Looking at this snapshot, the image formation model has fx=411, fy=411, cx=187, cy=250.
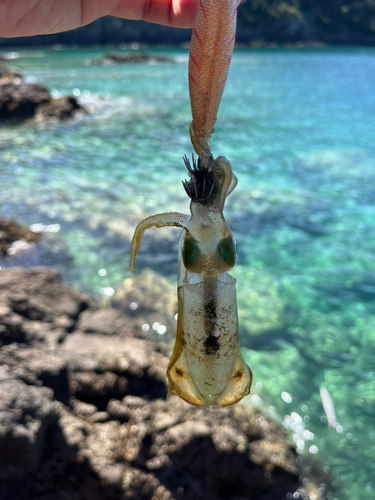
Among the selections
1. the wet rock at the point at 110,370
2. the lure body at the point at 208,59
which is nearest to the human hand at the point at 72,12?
the lure body at the point at 208,59

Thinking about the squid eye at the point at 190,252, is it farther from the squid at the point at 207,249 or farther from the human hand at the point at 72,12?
the human hand at the point at 72,12

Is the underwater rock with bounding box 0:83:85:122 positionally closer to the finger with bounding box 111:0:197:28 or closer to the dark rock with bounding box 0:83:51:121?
the dark rock with bounding box 0:83:51:121

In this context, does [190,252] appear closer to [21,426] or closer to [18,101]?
[21,426]

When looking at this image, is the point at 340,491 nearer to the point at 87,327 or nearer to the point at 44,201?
the point at 87,327

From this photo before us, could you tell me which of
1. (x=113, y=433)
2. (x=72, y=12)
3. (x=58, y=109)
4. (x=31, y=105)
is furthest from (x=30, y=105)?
(x=113, y=433)

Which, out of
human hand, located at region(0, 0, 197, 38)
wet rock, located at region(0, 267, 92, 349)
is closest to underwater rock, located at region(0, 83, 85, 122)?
wet rock, located at region(0, 267, 92, 349)
